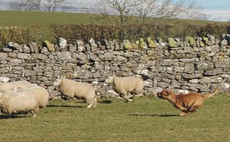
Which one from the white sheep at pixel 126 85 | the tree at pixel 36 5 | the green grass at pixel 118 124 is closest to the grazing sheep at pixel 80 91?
the green grass at pixel 118 124

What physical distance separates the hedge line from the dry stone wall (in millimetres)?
686

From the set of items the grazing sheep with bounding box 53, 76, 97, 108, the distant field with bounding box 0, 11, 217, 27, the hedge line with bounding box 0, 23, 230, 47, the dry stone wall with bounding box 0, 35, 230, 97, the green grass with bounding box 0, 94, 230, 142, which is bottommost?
the green grass with bounding box 0, 94, 230, 142

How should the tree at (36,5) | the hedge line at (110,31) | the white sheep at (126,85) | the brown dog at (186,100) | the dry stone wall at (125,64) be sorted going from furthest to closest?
1. the tree at (36,5)
2. the hedge line at (110,31)
3. the dry stone wall at (125,64)
4. the white sheep at (126,85)
5. the brown dog at (186,100)

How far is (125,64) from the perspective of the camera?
21719mm

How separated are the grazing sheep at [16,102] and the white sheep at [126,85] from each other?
5.22m

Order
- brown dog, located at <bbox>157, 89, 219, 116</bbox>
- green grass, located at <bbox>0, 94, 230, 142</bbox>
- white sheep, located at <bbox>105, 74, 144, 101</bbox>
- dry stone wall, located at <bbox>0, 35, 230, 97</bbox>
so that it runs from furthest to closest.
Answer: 1. dry stone wall, located at <bbox>0, 35, 230, 97</bbox>
2. white sheep, located at <bbox>105, 74, 144, 101</bbox>
3. brown dog, located at <bbox>157, 89, 219, 116</bbox>
4. green grass, located at <bbox>0, 94, 230, 142</bbox>

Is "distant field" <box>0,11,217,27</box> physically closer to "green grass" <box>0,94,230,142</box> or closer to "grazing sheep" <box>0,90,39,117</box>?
"green grass" <box>0,94,230,142</box>

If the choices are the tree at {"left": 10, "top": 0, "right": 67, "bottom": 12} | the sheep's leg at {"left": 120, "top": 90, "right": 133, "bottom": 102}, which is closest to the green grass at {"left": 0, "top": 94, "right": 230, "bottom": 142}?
the sheep's leg at {"left": 120, "top": 90, "right": 133, "bottom": 102}

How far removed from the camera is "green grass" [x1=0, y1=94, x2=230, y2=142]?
40.9 feet

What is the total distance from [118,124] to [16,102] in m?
2.84

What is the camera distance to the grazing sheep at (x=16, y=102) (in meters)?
14.7

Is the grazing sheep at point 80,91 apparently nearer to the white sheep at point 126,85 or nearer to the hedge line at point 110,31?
the white sheep at point 126,85

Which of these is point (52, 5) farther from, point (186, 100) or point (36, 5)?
point (186, 100)

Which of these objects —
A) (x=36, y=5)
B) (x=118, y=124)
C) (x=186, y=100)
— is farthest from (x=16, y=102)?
(x=36, y=5)
